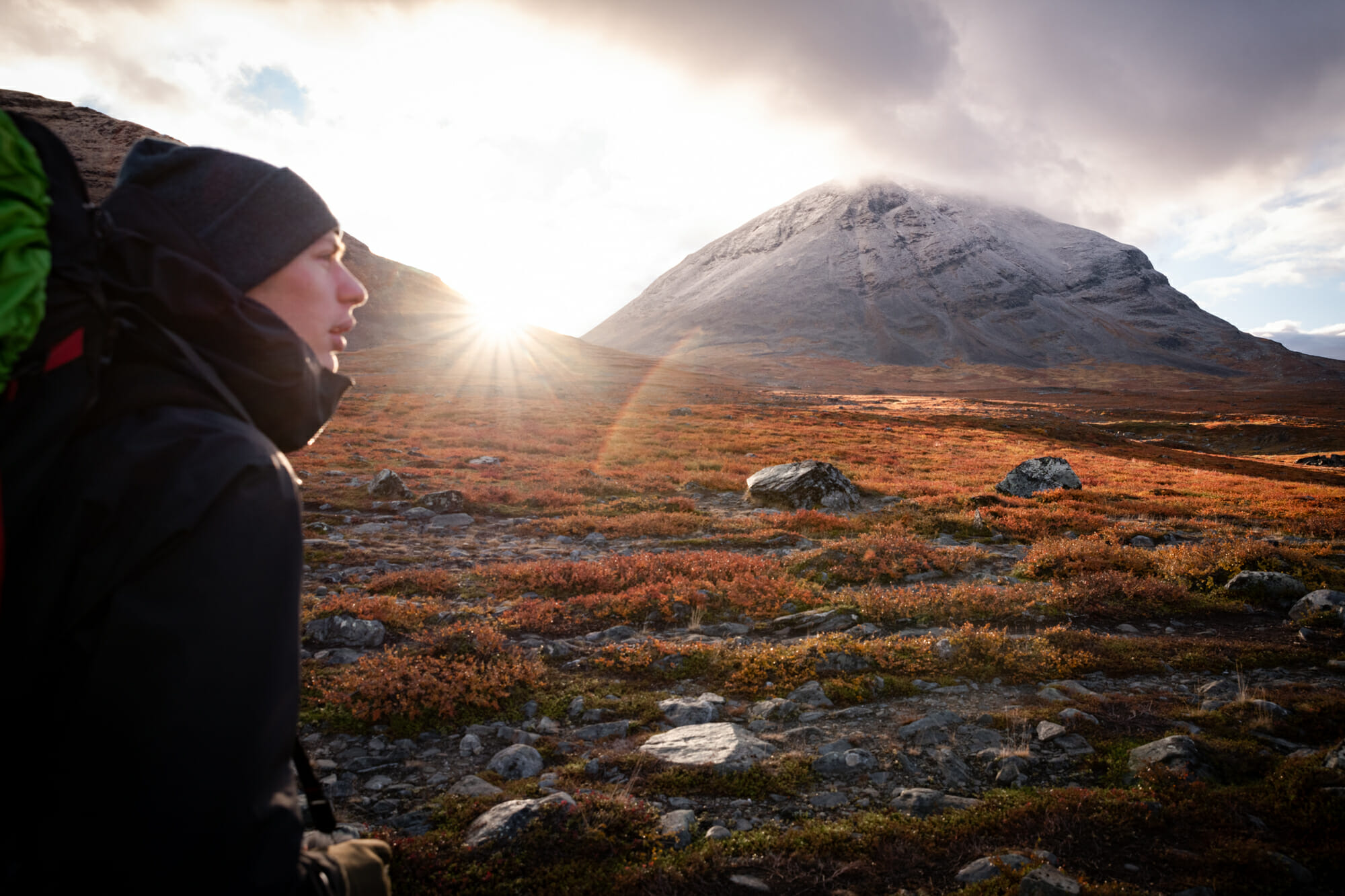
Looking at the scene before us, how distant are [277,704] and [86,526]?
2.30 ft

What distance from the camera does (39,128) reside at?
171cm

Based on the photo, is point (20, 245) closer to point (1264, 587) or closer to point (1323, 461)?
point (1264, 587)

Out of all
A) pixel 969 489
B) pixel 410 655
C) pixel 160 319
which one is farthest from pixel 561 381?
pixel 160 319

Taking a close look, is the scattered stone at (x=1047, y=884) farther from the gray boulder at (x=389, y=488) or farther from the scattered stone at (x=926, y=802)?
the gray boulder at (x=389, y=488)

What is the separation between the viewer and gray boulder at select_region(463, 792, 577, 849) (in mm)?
4484

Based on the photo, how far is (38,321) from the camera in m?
1.54

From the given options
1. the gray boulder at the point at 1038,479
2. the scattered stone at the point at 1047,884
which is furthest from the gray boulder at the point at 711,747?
the gray boulder at the point at 1038,479

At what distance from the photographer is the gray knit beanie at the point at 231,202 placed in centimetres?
225

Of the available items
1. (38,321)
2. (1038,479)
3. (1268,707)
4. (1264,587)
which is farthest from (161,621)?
(1038,479)

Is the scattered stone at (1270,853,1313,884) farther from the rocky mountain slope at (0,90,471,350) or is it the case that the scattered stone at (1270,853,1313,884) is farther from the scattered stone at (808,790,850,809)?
the rocky mountain slope at (0,90,471,350)

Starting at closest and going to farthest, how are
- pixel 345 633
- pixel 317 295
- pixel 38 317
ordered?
pixel 38 317
pixel 317 295
pixel 345 633

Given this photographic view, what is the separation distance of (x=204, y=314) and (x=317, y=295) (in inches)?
24.4

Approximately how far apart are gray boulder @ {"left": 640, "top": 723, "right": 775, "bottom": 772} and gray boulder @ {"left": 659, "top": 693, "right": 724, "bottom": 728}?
Answer: 21 cm

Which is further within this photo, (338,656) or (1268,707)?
(338,656)
